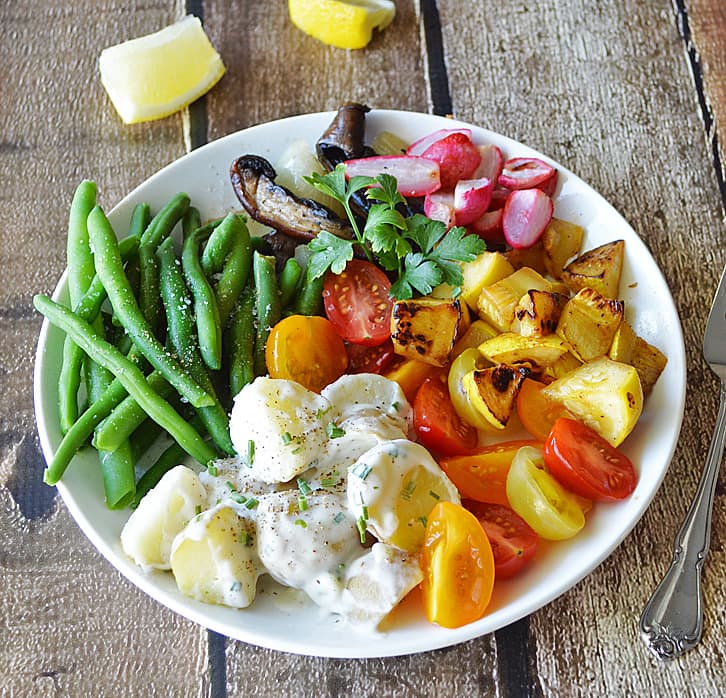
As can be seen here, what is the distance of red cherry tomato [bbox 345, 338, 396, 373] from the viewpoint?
2707mm

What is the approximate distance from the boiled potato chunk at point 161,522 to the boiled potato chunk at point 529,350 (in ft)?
3.14

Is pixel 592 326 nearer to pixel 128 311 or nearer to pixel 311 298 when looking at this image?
pixel 311 298

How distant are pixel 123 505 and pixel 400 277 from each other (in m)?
1.09

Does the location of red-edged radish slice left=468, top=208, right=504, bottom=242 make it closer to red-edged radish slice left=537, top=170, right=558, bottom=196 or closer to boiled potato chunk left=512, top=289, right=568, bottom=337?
red-edged radish slice left=537, top=170, right=558, bottom=196

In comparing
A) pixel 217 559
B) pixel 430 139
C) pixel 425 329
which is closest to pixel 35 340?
pixel 217 559

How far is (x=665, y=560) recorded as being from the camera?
8.38ft

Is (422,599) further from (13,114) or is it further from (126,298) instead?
(13,114)

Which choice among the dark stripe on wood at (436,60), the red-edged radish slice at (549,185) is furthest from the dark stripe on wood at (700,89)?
the dark stripe on wood at (436,60)

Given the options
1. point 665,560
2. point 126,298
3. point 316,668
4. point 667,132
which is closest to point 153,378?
point 126,298

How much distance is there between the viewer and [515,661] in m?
2.46

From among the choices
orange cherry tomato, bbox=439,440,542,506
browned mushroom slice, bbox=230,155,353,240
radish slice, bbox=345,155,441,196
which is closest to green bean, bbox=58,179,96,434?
browned mushroom slice, bbox=230,155,353,240

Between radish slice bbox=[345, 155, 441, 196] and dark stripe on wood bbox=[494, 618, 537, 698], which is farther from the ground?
radish slice bbox=[345, 155, 441, 196]

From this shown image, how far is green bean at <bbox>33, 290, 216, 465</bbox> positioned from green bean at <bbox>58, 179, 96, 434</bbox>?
3.0 inches

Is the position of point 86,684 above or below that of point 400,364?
below
